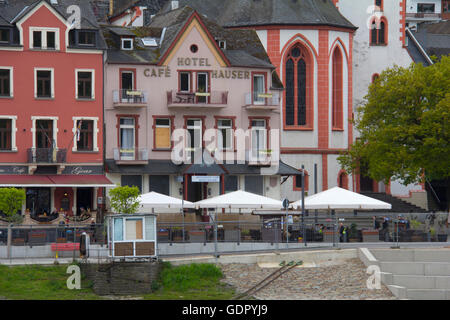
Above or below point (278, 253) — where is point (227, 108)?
above

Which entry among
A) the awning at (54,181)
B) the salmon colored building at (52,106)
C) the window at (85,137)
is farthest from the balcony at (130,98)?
the awning at (54,181)

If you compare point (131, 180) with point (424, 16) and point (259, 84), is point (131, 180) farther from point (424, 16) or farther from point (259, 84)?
point (424, 16)

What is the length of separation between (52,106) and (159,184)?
7.94m

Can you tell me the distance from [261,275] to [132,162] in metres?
23.8

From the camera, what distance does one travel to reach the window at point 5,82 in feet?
236

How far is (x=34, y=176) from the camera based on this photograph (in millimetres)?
70938

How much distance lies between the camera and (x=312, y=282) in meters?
50.8

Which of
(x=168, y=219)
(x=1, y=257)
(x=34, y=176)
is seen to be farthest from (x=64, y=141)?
(x=1, y=257)

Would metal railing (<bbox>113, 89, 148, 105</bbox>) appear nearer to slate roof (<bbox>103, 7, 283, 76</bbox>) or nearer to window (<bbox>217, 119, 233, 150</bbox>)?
slate roof (<bbox>103, 7, 283, 76</bbox>)

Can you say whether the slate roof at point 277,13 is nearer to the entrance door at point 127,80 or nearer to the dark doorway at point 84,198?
the entrance door at point 127,80

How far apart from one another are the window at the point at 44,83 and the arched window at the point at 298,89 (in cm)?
2206

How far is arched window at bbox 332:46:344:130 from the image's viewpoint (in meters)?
91.2
